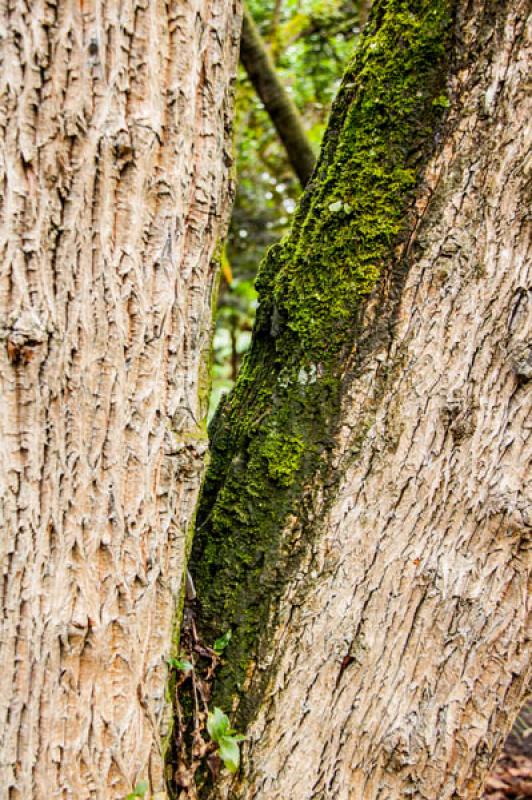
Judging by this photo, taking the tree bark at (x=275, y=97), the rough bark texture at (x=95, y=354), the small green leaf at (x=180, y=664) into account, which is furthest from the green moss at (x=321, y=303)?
the tree bark at (x=275, y=97)

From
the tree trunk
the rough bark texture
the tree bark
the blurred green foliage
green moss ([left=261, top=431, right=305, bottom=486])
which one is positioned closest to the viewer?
the rough bark texture

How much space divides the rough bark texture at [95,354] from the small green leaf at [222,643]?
199 mm

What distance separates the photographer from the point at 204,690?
4.84ft

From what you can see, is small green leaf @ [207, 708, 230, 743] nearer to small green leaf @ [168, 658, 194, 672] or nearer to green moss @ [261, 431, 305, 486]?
small green leaf @ [168, 658, 194, 672]

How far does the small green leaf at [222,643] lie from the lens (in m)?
1.47

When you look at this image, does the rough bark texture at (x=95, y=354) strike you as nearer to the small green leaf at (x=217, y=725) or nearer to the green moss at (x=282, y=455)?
the small green leaf at (x=217, y=725)

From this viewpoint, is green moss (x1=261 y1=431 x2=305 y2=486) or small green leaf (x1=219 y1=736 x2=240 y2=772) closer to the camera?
small green leaf (x1=219 y1=736 x2=240 y2=772)

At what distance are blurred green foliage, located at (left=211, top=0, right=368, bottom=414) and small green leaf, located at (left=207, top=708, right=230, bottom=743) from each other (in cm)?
415

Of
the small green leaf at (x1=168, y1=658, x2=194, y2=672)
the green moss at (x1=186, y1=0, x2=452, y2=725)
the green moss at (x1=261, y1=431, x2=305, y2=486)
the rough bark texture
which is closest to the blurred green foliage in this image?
the green moss at (x1=186, y1=0, x2=452, y2=725)

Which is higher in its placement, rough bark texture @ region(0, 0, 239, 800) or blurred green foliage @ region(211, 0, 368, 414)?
blurred green foliage @ region(211, 0, 368, 414)

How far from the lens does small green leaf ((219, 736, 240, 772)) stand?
1.35 m

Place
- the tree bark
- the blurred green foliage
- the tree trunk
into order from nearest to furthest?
1. the tree trunk
2. the tree bark
3. the blurred green foliage

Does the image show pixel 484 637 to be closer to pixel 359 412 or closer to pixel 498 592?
pixel 498 592

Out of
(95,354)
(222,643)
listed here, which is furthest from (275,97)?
(222,643)
